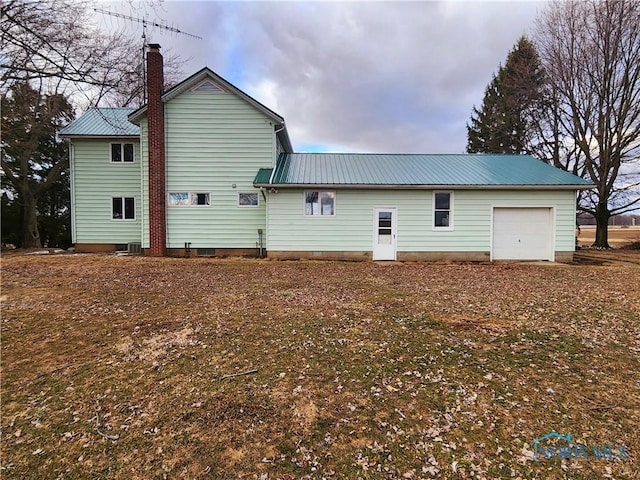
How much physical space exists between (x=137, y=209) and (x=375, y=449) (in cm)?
1657

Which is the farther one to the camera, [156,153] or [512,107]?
[512,107]

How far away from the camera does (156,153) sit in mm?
14242

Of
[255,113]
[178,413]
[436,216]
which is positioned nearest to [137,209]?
[255,113]

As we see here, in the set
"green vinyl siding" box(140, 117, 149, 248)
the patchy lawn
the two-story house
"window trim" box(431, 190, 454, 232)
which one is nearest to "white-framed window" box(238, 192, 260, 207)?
the two-story house

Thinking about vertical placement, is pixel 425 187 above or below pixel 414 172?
below

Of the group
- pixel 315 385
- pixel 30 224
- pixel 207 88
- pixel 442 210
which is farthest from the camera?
pixel 30 224

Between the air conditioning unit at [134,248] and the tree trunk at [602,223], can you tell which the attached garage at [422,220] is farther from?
the tree trunk at [602,223]

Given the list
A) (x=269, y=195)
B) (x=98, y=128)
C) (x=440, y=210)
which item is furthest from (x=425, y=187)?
(x=98, y=128)

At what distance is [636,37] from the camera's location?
18.4m

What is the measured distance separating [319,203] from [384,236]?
2.93m

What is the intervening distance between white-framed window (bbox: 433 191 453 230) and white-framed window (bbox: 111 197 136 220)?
44.5 ft

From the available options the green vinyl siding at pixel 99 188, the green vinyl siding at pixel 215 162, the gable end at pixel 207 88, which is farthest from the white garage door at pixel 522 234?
the green vinyl siding at pixel 99 188

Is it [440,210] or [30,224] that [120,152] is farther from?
[440,210]

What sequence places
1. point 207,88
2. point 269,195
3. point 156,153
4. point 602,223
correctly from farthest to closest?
1. point 602,223
2. point 207,88
3. point 156,153
4. point 269,195
